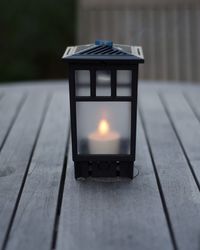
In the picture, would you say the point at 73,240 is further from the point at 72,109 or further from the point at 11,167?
the point at 11,167

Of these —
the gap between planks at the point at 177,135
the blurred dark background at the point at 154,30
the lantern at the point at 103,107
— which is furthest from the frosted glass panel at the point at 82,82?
the blurred dark background at the point at 154,30

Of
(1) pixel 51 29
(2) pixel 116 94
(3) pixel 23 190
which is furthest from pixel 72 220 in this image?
(1) pixel 51 29

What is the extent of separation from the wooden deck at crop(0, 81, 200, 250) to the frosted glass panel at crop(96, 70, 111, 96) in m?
0.25

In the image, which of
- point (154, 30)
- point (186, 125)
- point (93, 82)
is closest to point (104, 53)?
point (93, 82)

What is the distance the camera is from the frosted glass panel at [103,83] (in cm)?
150

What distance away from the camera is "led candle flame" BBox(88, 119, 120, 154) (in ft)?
5.20

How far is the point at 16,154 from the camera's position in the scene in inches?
72.7

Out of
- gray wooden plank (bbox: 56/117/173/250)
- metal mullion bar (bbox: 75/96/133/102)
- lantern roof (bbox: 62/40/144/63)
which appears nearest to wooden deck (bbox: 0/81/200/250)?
gray wooden plank (bbox: 56/117/173/250)

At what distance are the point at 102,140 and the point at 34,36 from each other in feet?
12.9

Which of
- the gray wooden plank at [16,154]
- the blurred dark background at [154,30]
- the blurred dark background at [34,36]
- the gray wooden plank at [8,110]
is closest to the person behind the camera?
the gray wooden plank at [16,154]

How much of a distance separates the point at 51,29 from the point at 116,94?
402 centimetres

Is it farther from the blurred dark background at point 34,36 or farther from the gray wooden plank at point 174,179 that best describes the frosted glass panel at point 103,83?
the blurred dark background at point 34,36

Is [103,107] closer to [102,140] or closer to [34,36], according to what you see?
[102,140]

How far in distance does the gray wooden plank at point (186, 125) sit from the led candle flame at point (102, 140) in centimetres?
25
